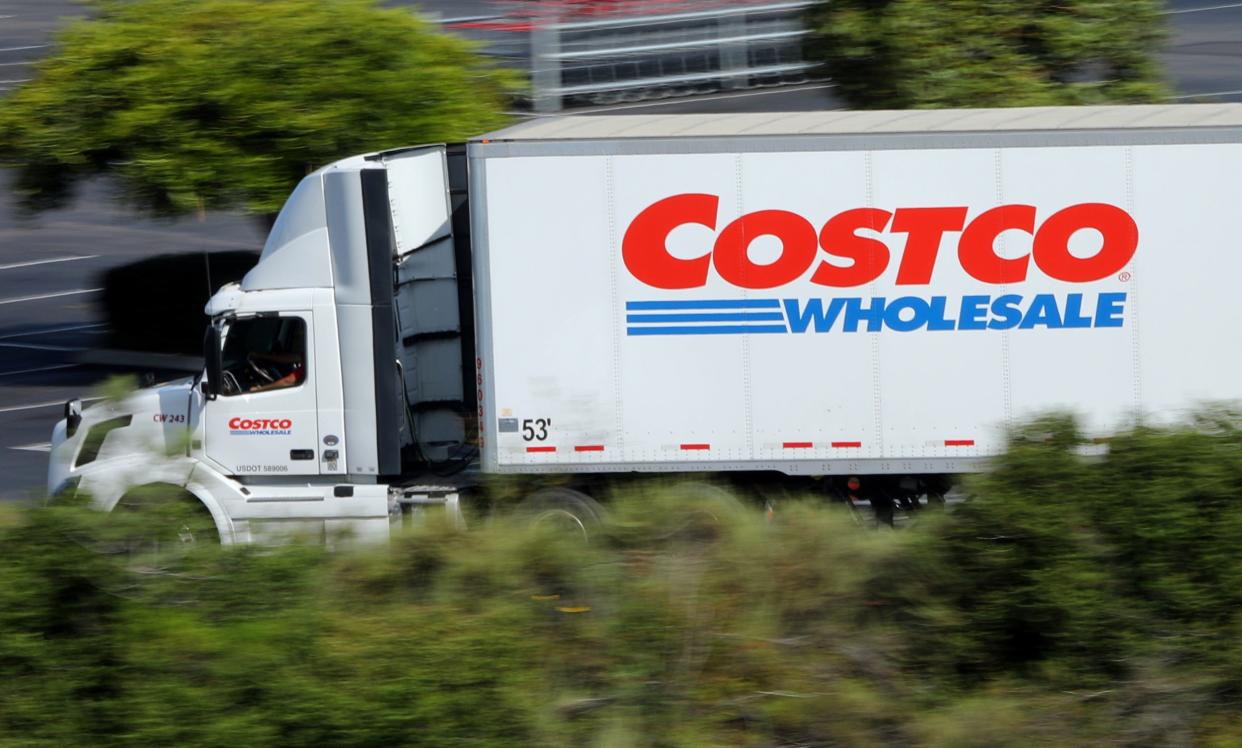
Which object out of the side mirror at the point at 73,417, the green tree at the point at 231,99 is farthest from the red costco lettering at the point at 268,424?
the green tree at the point at 231,99

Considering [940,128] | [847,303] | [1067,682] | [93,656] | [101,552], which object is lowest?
[1067,682]

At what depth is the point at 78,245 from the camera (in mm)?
29078

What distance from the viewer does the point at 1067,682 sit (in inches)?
283

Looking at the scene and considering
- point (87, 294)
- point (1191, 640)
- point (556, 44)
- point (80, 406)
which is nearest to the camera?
point (1191, 640)

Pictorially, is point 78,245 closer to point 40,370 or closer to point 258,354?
point 40,370

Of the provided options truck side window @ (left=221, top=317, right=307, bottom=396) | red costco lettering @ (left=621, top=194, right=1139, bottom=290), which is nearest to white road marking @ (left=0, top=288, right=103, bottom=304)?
truck side window @ (left=221, top=317, right=307, bottom=396)

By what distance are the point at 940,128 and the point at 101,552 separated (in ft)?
24.7

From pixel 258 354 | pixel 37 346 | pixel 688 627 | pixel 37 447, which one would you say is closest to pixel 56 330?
pixel 37 346

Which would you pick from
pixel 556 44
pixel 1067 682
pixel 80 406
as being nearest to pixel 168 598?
pixel 1067 682

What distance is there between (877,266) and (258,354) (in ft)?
17.2

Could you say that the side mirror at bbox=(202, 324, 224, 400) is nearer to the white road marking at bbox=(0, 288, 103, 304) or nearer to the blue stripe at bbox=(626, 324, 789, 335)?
the blue stripe at bbox=(626, 324, 789, 335)

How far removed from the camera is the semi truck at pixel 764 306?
36.6 feet

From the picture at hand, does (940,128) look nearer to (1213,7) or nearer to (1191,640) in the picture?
(1191,640)

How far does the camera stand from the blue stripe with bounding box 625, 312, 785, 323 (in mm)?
11344
